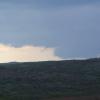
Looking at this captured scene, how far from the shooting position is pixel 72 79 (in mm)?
83750

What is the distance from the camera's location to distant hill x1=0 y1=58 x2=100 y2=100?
213ft

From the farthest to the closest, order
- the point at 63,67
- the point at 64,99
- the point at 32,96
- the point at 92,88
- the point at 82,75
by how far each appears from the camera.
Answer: the point at 63,67
the point at 82,75
the point at 92,88
the point at 32,96
the point at 64,99

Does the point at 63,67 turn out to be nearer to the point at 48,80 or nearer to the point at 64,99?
the point at 48,80

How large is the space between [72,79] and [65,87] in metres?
9.95

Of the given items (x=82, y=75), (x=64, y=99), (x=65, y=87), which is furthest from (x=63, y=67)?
(x=64, y=99)

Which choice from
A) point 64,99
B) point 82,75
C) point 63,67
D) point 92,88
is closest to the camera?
point 64,99

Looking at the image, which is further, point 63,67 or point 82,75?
point 63,67

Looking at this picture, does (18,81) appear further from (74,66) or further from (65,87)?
(74,66)

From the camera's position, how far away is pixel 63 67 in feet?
338

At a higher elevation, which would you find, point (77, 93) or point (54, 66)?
point (54, 66)

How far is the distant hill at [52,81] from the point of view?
2552 inches

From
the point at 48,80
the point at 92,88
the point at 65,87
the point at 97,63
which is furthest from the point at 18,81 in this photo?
the point at 97,63

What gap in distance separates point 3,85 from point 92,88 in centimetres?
1298

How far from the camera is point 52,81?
3228 inches
